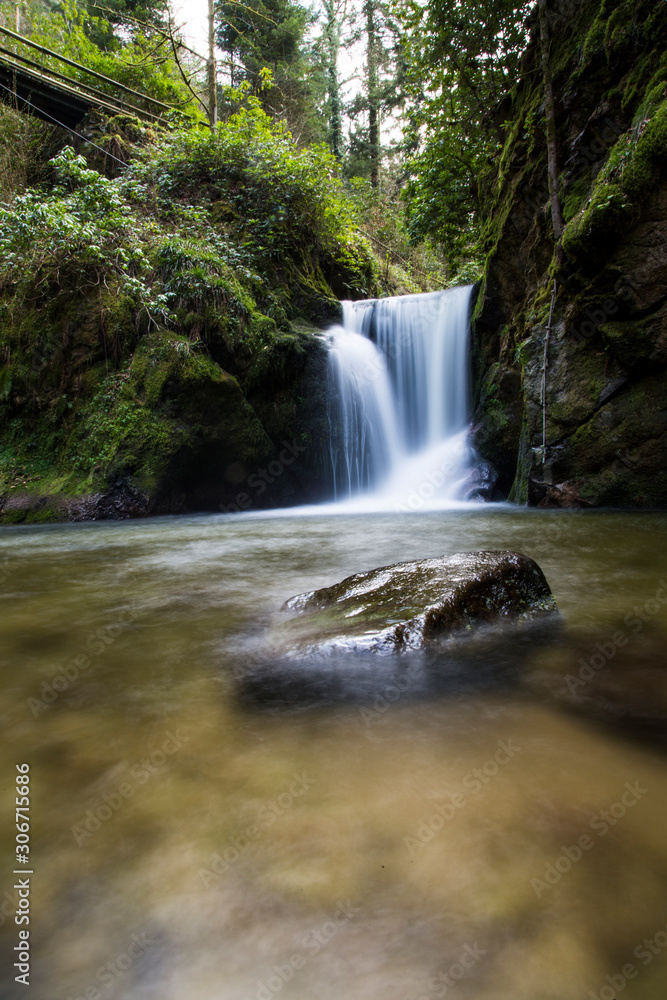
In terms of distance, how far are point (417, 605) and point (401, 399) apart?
8.74m

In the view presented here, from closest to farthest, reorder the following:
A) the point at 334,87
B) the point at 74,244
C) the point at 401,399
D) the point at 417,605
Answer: the point at 417,605 < the point at 74,244 < the point at 401,399 < the point at 334,87

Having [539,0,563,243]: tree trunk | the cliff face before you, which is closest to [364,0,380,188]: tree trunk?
the cliff face

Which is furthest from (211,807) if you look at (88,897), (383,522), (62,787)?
(383,522)

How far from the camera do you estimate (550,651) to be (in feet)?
8.14

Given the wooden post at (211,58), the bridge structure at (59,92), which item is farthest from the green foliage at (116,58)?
the wooden post at (211,58)

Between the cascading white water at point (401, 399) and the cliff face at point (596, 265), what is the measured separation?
1.75 meters

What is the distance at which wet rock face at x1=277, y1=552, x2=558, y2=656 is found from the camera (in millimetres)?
2537

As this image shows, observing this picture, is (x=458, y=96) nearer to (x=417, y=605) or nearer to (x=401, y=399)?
(x=401, y=399)

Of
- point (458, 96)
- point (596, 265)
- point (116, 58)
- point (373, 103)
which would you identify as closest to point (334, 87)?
Result: point (373, 103)

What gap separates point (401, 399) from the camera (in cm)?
1097

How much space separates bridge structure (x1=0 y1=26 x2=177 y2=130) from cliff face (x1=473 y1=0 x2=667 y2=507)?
9127 mm

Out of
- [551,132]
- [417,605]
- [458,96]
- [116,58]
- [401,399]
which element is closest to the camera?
[417,605]

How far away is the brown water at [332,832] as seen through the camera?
1.01 m

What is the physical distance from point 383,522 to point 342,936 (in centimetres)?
624
